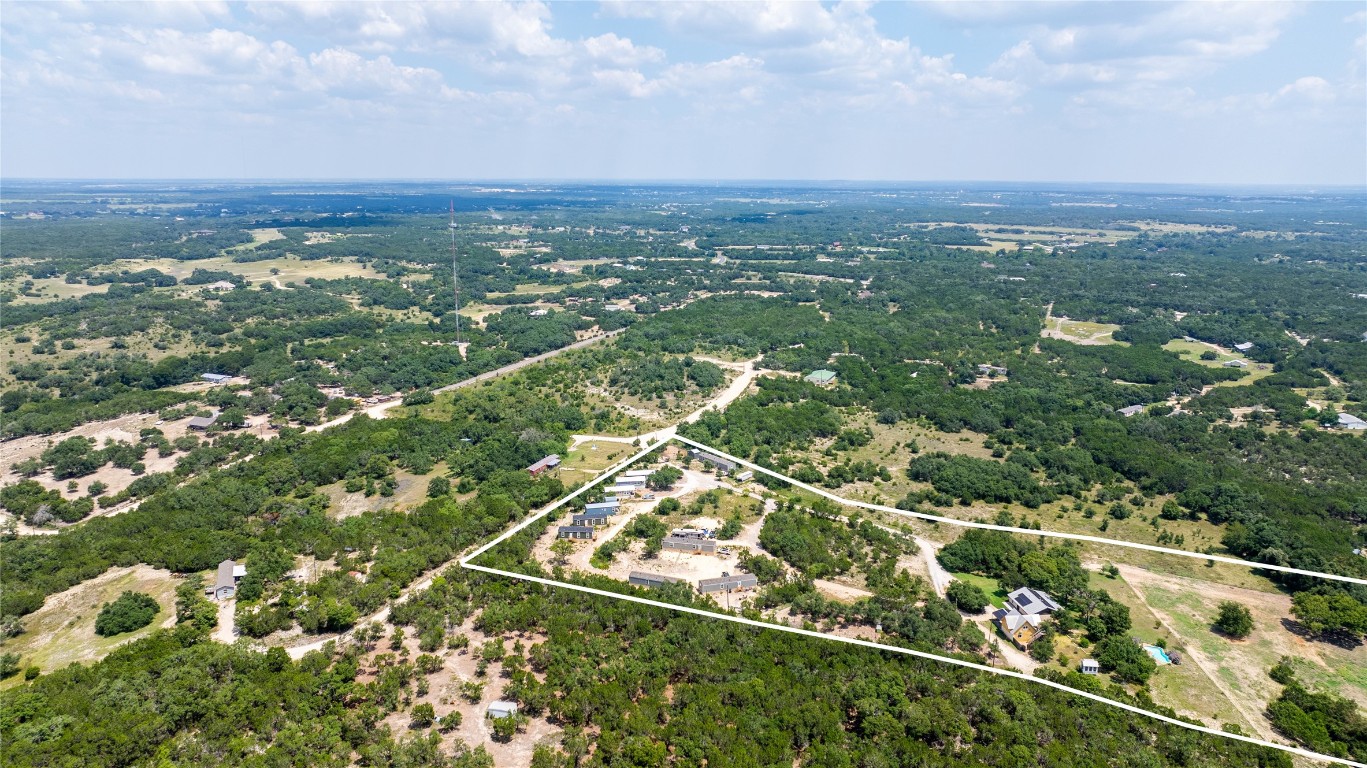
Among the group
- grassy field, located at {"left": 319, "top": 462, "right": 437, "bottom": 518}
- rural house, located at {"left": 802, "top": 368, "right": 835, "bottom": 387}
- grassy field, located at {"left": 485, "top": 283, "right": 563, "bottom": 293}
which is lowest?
grassy field, located at {"left": 319, "top": 462, "right": 437, "bottom": 518}

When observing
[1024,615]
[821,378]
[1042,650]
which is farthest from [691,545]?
[821,378]

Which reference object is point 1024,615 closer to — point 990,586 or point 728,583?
point 990,586

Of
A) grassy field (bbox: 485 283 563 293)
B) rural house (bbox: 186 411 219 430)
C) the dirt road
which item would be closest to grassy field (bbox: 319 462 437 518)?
rural house (bbox: 186 411 219 430)

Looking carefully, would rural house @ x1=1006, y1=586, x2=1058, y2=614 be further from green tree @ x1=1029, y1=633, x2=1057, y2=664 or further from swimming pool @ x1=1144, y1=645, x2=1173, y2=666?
swimming pool @ x1=1144, y1=645, x2=1173, y2=666

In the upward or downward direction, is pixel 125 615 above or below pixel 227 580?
below

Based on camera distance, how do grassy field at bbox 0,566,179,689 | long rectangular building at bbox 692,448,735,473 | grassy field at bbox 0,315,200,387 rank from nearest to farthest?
grassy field at bbox 0,566,179,689 → long rectangular building at bbox 692,448,735,473 → grassy field at bbox 0,315,200,387
